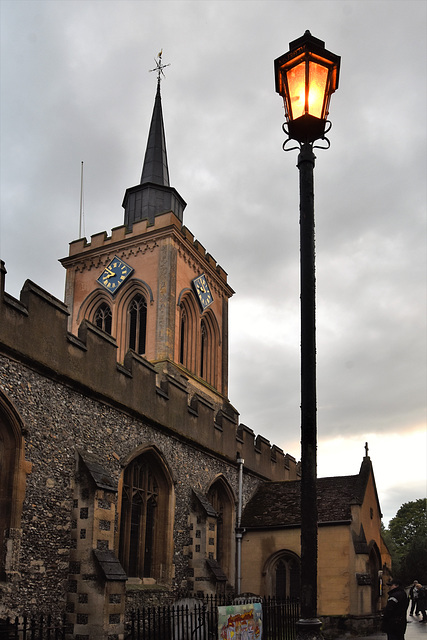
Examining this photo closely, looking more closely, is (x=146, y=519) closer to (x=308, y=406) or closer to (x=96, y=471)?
(x=96, y=471)

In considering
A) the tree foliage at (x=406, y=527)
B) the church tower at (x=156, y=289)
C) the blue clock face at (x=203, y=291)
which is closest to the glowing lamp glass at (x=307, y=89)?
the church tower at (x=156, y=289)

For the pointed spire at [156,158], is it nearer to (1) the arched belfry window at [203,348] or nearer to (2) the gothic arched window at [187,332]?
(2) the gothic arched window at [187,332]

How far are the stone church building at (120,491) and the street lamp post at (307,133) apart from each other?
7.30m

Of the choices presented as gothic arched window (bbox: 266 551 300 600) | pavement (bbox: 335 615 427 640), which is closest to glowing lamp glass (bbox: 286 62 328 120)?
pavement (bbox: 335 615 427 640)

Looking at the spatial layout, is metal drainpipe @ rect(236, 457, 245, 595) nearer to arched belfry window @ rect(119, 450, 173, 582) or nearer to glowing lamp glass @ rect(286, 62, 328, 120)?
arched belfry window @ rect(119, 450, 173, 582)

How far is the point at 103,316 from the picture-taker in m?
33.0

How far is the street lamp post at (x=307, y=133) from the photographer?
555cm

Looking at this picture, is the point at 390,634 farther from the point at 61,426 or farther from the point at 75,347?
the point at 75,347

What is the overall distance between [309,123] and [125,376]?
10.5 m

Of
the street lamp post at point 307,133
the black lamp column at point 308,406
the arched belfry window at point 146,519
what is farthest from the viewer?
the arched belfry window at point 146,519

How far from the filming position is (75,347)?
13.8 metres

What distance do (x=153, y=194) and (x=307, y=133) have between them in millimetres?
30130

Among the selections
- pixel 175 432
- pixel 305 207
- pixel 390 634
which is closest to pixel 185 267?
pixel 175 432

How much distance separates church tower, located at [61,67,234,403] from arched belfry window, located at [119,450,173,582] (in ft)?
41.2
